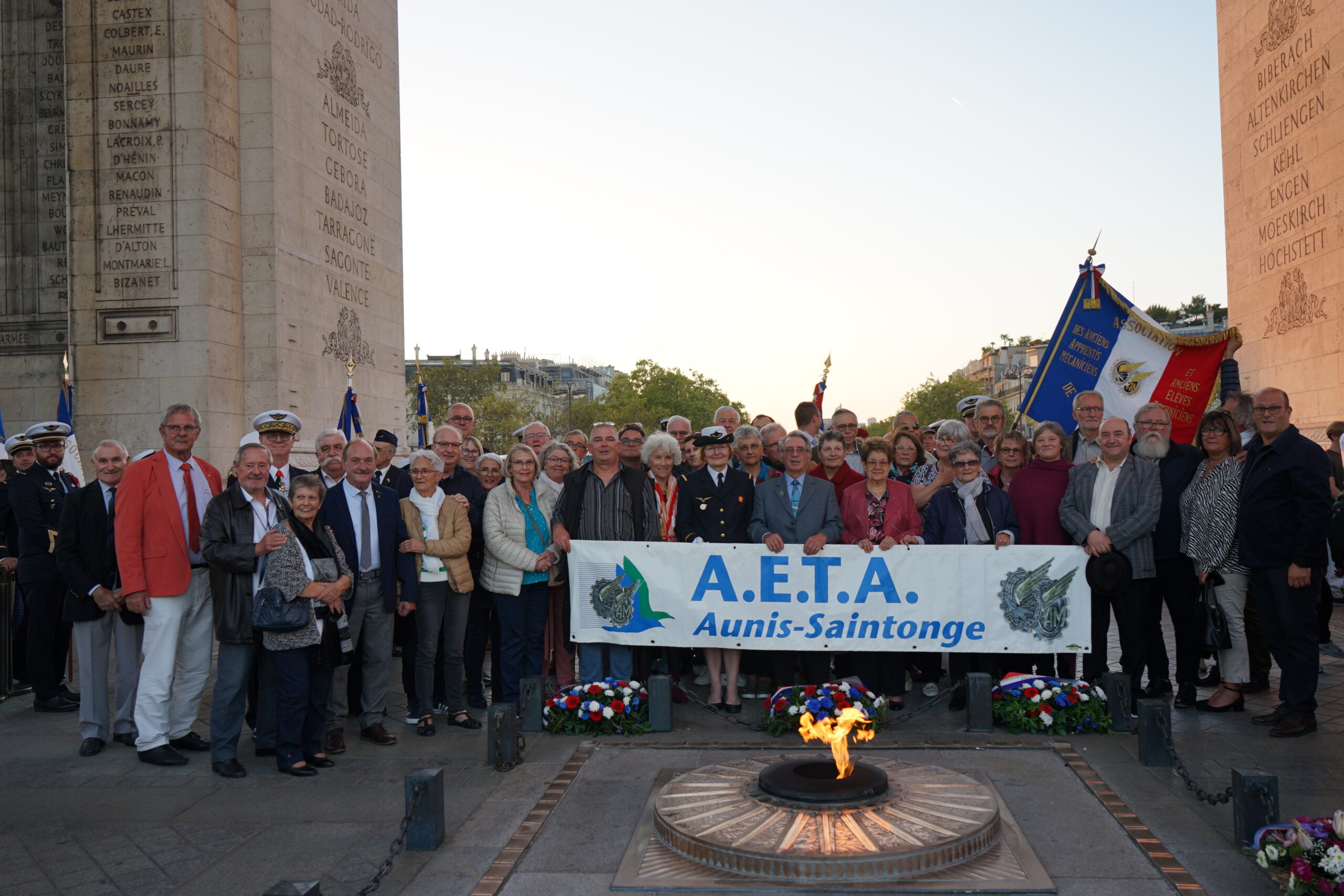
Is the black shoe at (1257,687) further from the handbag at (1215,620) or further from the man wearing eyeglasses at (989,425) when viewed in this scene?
the man wearing eyeglasses at (989,425)

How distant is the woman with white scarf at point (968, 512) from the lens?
812cm

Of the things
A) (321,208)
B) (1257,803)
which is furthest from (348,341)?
(1257,803)

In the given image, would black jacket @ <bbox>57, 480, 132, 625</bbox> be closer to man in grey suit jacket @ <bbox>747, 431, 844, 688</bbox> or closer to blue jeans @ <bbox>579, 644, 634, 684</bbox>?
blue jeans @ <bbox>579, 644, 634, 684</bbox>

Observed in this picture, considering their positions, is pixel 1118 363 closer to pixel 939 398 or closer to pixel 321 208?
pixel 321 208

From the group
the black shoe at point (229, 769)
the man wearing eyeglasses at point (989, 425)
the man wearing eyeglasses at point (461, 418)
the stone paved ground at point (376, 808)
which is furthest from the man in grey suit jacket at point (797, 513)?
the black shoe at point (229, 769)

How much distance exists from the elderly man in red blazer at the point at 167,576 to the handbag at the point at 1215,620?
7.61 meters

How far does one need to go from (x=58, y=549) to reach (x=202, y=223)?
8506 mm

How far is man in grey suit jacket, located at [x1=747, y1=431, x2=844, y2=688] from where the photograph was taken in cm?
816

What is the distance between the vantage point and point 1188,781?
5625 millimetres

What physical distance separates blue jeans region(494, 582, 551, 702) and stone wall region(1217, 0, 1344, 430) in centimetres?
1276

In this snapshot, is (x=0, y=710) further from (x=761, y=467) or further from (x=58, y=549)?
(x=761, y=467)

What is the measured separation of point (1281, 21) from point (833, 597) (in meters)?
14.5

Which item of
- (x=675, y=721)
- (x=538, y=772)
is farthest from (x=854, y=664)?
(x=538, y=772)

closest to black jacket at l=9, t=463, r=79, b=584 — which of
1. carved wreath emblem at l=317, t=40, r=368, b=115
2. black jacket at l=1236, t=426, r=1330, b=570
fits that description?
black jacket at l=1236, t=426, r=1330, b=570
